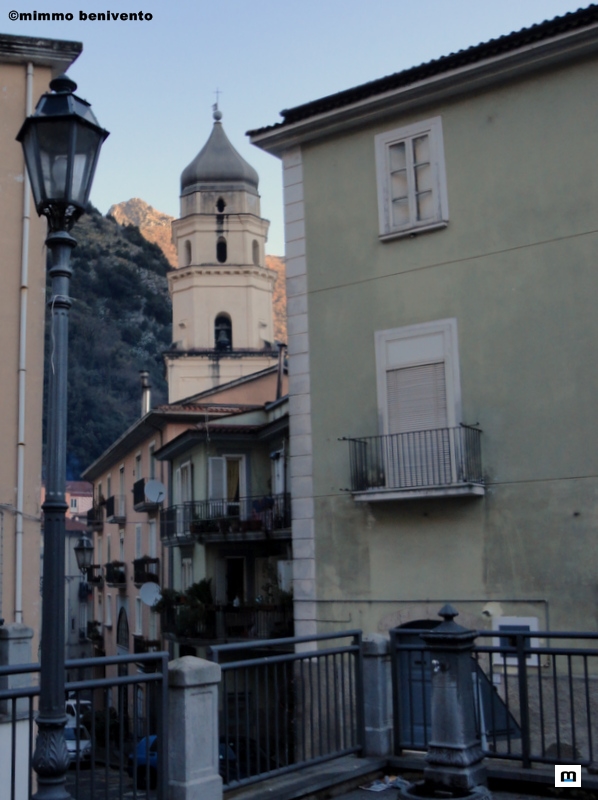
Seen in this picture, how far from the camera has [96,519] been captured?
50.2 meters

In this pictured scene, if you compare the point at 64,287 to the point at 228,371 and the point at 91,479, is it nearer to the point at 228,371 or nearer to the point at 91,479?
the point at 228,371

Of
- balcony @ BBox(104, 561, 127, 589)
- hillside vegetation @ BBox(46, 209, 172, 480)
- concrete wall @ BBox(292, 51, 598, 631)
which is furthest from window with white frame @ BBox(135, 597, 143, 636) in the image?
hillside vegetation @ BBox(46, 209, 172, 480)

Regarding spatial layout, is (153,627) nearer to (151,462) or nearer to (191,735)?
(151,462)

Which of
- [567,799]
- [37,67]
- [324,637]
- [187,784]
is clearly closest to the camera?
[187,784]

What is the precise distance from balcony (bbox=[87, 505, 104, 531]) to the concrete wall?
113 ft

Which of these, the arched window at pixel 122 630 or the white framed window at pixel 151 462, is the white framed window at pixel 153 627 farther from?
the white framed window at pixel 151 462

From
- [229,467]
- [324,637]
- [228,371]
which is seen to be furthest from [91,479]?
[324,637]

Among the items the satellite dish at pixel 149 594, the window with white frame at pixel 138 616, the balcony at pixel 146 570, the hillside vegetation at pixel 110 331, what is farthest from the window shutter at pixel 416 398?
the hillside vegetation at pixel 110 331

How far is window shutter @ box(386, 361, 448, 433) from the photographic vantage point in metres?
15.3

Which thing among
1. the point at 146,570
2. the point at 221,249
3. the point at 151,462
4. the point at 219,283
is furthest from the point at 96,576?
the point at 221,249

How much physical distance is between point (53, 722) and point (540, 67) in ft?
43.6

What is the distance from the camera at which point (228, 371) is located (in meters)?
46.2

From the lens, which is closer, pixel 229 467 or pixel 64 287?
pixel 64 287

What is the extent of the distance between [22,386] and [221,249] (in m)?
34.2
